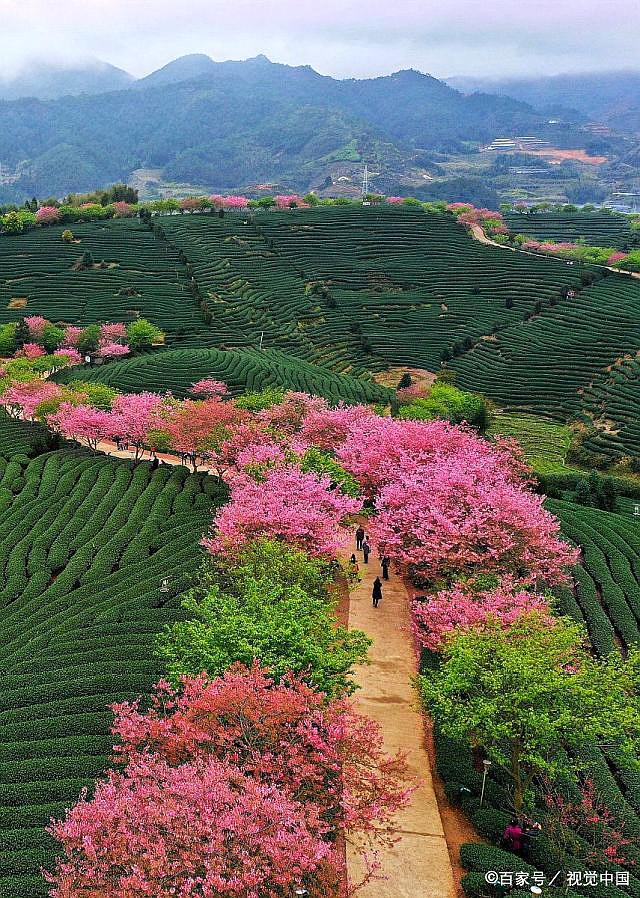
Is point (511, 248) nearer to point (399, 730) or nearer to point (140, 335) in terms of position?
point (140, 335)

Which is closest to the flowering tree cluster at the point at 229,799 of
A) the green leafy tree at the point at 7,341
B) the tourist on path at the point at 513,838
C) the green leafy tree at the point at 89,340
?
the tourist on path at the point at 513,838

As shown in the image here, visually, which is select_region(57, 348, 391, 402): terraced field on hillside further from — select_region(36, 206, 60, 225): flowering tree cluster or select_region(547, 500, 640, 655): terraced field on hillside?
select_region(36, 206, 60, 225): flowering tree cluster

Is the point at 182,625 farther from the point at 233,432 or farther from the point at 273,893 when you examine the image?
the point at 233,432

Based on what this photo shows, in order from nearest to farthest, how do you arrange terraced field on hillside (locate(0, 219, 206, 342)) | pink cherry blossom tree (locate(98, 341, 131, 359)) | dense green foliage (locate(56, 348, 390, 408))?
dense green foliage (locate(56, 348, 390, 408))
pink cherry blossom tree (locate(98, 341, 131, 359))
terraced field on hillside (locate(0, 219, 206, 342))


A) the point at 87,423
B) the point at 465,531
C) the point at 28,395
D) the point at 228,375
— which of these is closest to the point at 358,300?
the point at 228,375

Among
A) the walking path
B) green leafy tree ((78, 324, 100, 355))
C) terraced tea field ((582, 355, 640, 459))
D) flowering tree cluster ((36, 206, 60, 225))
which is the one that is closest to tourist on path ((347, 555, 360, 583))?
the walking path

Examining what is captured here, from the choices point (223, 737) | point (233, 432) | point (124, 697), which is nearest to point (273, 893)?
point (223, 737)
